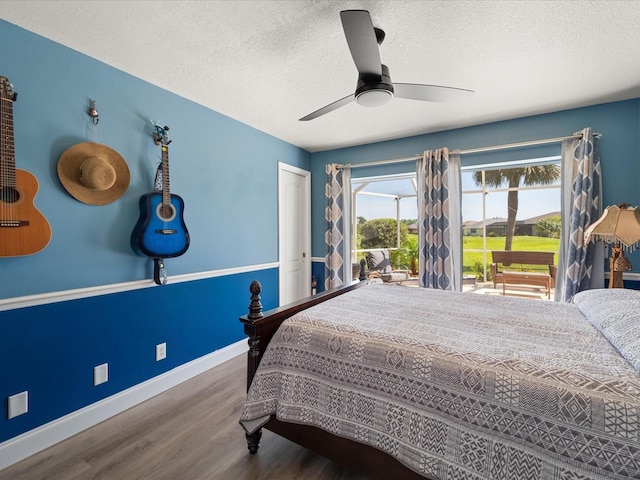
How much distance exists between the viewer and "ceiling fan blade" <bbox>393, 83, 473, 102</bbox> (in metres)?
1.84

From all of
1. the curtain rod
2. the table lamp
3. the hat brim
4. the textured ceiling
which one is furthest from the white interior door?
the table lamp

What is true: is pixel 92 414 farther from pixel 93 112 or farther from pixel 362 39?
pixel 362 39

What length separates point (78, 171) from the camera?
1.94 meters

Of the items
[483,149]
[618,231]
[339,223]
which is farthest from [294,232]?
[618,231]

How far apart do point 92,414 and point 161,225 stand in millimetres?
1358

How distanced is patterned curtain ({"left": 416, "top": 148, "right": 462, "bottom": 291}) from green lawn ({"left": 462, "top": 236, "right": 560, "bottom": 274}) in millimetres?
1875

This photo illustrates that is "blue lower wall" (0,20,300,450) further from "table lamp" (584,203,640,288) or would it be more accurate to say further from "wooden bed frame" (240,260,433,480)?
"table lamp" (584,203,640,288)

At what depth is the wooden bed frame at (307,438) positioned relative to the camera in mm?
1312

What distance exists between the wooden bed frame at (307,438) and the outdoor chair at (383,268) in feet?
12.0

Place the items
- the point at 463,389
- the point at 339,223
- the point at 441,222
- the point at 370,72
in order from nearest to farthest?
1. the point at 463,389
2. the point at 370,72
3. the point at 441,222
4. the point at 339,223

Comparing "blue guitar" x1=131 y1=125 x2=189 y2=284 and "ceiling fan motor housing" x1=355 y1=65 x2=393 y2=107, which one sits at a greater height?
"ceiling fan motor housing" x1=355 y1=65 x2=393 y2=107

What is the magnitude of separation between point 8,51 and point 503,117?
397 cm

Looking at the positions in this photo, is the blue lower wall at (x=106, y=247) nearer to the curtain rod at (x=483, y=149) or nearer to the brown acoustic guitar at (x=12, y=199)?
the brown acoustic guitar at (x=12, y=199)

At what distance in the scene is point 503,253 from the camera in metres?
4.97
